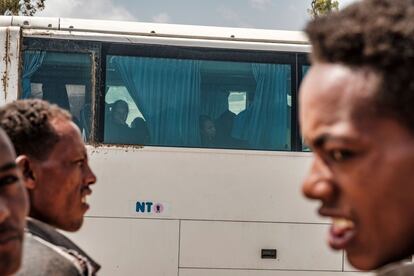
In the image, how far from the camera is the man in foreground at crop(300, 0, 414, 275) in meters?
1.05

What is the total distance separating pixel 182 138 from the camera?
23.3 ft

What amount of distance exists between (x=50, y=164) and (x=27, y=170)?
0.08 metres

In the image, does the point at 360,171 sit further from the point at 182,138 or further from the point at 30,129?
the point at 182,138

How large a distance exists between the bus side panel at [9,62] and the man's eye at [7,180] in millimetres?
5474

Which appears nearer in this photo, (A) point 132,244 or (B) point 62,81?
(A) point 132,244

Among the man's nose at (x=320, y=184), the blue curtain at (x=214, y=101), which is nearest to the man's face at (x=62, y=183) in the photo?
the man's nose at (x=320, y=184)

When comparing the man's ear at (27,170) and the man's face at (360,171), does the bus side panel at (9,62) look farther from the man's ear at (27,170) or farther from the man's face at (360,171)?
the man's face at (360,171)

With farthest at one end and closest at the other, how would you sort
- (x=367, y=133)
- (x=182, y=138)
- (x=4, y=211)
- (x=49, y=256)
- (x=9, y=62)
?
(x=182, y=138), (x=9, y=62), (x=49, y=256), (x=4, y=211), (x=367, y=133)

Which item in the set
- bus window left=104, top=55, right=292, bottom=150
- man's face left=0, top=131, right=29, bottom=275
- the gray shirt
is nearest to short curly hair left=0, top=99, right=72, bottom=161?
the gray shirt

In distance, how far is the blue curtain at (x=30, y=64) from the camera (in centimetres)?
693

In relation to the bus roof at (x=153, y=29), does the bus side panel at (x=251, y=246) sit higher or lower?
lower

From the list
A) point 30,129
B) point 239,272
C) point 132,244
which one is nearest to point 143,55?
point 132,244

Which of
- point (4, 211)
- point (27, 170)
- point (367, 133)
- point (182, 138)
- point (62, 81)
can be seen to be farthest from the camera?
point (182, 138)

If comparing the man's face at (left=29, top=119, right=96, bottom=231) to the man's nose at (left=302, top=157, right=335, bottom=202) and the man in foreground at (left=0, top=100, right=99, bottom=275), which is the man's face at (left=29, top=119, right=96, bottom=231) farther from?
the man's nose at (left=302, top=157, right=335, bottom=202)
